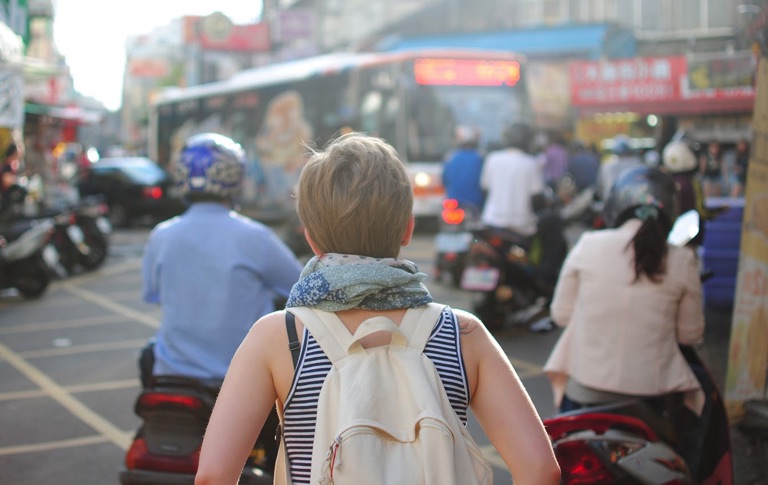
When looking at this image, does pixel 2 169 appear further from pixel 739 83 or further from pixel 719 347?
pixel 739 83

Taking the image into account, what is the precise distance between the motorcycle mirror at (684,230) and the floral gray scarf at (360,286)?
2.40 metres

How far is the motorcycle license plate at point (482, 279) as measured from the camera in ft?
29.5

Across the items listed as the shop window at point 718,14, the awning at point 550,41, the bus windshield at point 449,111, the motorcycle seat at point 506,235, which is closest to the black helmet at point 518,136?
the motorcycle seat at point 506,235

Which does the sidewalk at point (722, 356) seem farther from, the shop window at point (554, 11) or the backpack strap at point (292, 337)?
the shop window at point (554, 11)

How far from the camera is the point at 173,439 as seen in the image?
12.6ft

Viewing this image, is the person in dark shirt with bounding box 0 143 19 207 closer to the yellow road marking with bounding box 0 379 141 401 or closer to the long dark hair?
the yellow road marking with bounding box 0 379 141 401

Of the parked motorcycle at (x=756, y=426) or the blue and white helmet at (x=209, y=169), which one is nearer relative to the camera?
the parked motorcycle at (x=756, y=426)

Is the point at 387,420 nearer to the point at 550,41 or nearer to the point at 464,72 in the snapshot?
the point at 464,72

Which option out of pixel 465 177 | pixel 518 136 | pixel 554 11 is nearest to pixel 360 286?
pixel 518 136

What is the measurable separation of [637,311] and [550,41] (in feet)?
104

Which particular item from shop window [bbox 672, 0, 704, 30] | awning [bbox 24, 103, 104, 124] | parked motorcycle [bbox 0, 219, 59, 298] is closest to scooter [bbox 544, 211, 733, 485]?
parked motorcycle [bbox 0, 219, 59, 298]

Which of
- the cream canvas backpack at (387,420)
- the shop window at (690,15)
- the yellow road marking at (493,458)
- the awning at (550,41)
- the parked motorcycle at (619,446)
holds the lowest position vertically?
the yellow road marking at (493,458)

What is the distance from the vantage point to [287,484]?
2068mm

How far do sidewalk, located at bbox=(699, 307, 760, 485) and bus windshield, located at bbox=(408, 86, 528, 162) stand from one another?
9.27 m
